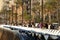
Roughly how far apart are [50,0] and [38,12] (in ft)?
15.8

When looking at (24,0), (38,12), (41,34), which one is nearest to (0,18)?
(24,0)

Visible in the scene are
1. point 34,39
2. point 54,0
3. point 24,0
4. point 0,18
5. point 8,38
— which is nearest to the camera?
point 8,38

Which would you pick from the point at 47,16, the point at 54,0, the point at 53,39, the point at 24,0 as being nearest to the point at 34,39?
the point at 53,39

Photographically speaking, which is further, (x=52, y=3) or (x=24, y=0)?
(x=24, y=0)

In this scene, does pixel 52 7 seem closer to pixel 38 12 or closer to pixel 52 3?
pixel 52 3

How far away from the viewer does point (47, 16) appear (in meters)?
→ 18.5

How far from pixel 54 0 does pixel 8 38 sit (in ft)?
35.5

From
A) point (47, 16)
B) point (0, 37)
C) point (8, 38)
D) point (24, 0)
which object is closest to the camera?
point (8, 38)

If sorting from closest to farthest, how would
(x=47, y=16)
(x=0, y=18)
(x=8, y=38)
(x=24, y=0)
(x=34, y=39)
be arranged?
1. (x=8, y=38)
2. (x=34, y=39)
3. (x=47, y=16)
4. (x=24, y=0)
5. (x=0, y=18)

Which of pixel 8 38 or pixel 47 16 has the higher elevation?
pixel 8 38

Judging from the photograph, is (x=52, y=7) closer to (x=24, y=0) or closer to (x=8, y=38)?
(x=24, y=0)

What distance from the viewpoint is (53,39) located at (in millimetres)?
3777

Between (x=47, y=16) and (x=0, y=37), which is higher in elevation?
(x=0, y=37)

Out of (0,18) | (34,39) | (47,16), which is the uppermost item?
(34,39)
